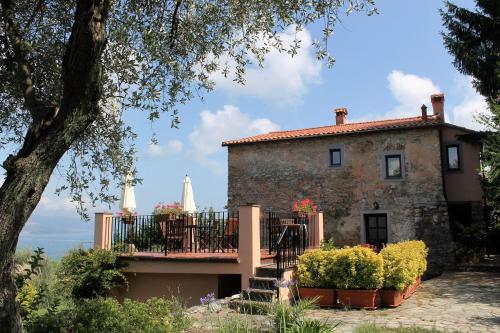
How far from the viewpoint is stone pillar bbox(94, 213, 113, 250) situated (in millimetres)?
13141

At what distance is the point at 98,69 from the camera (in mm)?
4680

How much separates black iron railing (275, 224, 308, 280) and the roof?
7.18 metres

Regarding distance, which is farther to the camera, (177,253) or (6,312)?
(177,253)

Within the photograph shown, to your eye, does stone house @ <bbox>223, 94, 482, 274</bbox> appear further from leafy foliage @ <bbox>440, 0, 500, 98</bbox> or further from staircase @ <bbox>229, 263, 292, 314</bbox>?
staircase @ <bbox>229, 263, 292, 314</bbox>

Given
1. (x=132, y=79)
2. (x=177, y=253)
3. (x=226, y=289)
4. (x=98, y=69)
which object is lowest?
(x=226, y=289)

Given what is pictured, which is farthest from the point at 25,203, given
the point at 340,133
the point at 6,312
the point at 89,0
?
the point at 340,133

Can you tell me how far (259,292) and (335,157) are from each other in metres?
10.5

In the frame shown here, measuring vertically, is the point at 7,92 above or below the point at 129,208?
above

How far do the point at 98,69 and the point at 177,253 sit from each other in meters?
8.66

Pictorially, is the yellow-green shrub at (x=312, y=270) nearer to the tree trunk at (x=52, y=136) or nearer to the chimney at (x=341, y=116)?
the tree trunk at (x=52, y=136)

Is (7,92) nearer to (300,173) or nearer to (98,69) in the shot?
(98,69)

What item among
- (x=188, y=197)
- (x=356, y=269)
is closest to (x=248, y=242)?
(x=356, y=269)

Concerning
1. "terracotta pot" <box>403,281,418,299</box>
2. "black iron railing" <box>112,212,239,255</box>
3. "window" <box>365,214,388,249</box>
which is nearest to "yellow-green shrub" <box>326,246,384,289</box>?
"terracotta pot" <box>403,281,418,299</box>

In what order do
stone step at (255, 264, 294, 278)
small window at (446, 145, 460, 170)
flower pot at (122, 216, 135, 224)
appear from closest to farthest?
stone step at (255, 264, 294, 278)
flower pot at (122, 216, 135, 224)
small window at (446, 145, 460, 170)
